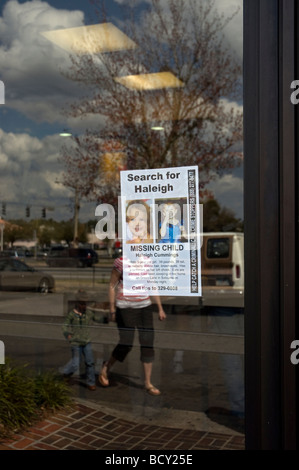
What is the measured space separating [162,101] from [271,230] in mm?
3687

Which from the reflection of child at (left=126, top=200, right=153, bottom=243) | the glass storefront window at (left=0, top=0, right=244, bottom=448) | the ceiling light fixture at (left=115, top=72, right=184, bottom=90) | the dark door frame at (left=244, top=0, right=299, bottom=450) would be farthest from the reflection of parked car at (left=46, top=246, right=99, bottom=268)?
the dark door frame at (left=244, top=0, right=299, bottom=450)

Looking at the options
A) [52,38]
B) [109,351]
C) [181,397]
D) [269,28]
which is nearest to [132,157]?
[52,38]

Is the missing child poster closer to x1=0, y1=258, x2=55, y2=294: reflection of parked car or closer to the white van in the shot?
the white van

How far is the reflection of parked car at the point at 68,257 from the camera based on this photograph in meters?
4.37

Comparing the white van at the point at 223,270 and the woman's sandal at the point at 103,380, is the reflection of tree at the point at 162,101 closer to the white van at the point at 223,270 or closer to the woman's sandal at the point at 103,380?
the white van at the point at 223,270

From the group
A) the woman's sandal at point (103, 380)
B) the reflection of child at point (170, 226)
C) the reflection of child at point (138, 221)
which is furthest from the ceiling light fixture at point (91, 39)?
the woman's sandal at point (103, 380)

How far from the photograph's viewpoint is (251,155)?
1.34m

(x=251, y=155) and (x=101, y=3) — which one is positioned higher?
(x=101, y=3)

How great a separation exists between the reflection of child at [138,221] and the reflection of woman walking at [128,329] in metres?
1.12

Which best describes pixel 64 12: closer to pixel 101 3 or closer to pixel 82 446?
pixel 101 3
